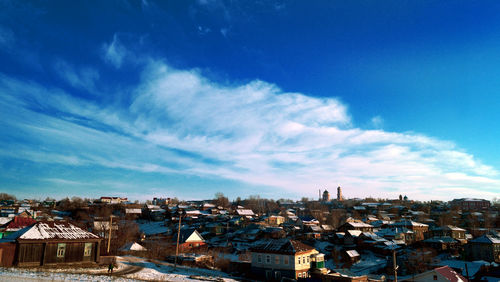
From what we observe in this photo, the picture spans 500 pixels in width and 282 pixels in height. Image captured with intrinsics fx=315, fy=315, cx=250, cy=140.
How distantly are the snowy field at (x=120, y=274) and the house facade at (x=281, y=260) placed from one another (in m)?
4.98

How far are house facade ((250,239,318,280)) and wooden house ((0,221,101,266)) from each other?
20175 mm

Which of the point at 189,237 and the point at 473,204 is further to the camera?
the point at 473,204

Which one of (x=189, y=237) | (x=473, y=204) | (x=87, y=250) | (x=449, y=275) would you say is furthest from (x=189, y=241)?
(x=473, y=204)

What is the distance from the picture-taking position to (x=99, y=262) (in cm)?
3381

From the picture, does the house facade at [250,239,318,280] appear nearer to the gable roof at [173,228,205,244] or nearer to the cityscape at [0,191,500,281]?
the cityscape at [0,191,500,281]

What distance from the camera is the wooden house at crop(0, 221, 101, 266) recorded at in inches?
1127

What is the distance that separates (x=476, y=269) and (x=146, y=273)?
143 ft

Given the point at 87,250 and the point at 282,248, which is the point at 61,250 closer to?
the point at 87,250

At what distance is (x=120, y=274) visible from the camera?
30812 mm

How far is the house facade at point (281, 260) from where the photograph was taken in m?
40.3

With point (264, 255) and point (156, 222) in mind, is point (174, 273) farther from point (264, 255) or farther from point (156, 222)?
point (156, 222)

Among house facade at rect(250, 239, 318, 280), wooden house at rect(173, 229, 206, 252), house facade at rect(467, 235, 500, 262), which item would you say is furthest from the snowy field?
house facade at rect(467, 235, 500, 262)

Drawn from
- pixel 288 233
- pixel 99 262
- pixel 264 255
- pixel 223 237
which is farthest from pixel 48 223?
pixel 288 233

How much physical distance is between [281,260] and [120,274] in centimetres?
1990
